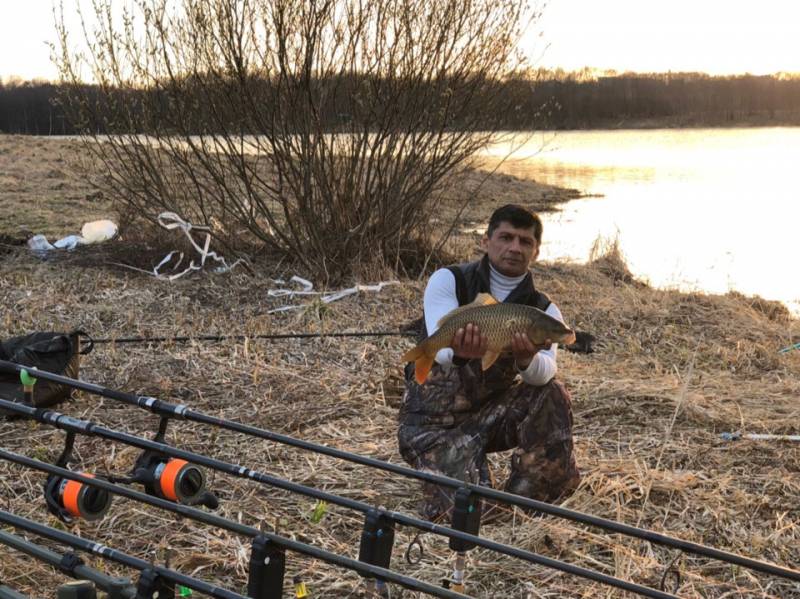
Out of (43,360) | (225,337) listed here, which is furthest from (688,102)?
(43,360)

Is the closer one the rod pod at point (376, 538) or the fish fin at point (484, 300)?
the rod pod at point (376, 538)

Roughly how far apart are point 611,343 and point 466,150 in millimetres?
2471

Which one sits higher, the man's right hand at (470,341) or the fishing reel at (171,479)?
the man's right hand at (470,341)

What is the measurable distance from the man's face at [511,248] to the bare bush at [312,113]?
400 centimetres

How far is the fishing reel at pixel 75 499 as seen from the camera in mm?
2207

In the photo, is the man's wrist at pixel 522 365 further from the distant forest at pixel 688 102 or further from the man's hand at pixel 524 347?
the distant forest at pixel 688 102

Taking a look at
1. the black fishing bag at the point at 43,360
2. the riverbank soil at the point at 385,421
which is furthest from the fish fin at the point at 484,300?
the black fishing bag at the point at 43,360

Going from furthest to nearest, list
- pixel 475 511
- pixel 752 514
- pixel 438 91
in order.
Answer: pixel 438 91 → pixel 752 514 → pixel 475 511

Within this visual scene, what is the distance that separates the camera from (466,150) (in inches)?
309

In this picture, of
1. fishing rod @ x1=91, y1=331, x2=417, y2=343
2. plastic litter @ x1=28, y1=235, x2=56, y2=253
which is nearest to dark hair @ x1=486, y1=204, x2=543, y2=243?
fishing rod @ x1=91, y1=331, x2=417, y2=343

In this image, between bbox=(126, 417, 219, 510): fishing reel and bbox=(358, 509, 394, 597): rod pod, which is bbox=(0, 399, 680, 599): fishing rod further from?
bbox=(126, 417, 219, 510): fishing reel

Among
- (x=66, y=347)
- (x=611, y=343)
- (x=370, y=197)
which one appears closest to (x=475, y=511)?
(x=66, y=347)

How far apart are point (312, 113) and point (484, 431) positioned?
14.3ft

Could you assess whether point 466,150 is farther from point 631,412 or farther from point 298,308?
point 631,412
